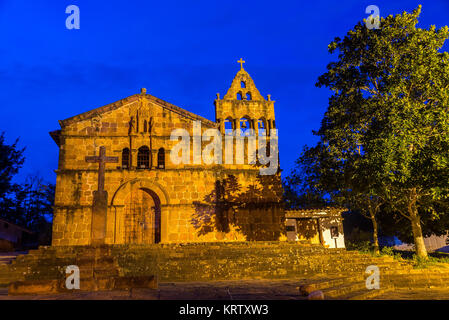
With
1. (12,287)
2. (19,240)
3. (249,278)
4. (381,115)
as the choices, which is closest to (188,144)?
(249,278)

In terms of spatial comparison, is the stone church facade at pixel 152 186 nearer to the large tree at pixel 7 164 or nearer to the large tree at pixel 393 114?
the large tree at pixel 393 114

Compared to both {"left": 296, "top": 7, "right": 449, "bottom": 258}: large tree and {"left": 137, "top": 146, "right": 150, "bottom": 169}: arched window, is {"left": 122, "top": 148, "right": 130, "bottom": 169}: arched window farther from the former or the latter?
{"left": 296, "top": 7, "right": 449, "bottom": 258}: large tree

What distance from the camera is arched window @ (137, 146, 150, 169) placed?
18.5 meters

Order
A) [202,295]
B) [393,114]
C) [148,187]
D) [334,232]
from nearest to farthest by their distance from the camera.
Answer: [202,295]
[393,114]
[148,187]
[334,232]

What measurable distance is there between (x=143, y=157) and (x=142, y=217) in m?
3.32

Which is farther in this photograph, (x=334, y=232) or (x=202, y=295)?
(x=334, y=232)

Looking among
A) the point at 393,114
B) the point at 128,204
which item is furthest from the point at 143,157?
the point at 393,114

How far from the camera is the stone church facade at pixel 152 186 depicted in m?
17.2

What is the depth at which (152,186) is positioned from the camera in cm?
1781

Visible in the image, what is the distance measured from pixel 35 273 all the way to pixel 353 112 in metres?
15.8

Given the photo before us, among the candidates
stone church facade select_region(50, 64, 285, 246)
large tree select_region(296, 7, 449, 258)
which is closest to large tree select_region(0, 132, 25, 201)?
stone church facade select_region(50, 64, 285, 246)

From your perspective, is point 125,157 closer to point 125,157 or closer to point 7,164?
point 125,157

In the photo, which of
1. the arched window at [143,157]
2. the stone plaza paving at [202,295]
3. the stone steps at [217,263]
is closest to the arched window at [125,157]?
the arched window at [143,157]

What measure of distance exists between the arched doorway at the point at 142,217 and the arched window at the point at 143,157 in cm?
143
